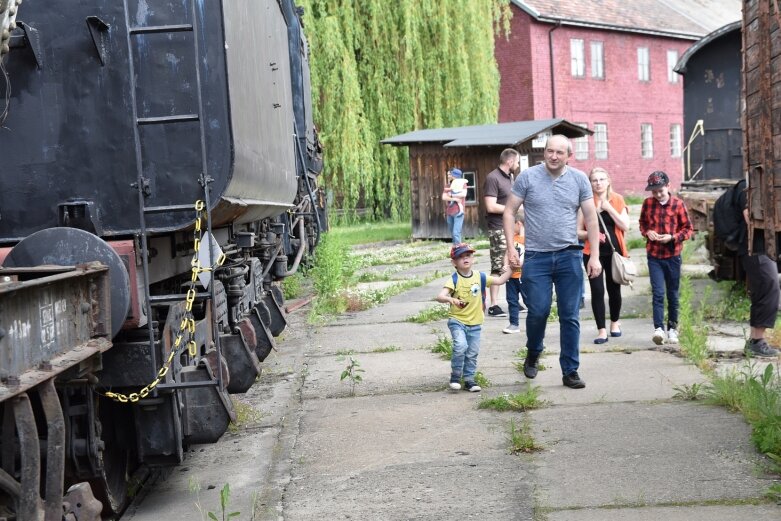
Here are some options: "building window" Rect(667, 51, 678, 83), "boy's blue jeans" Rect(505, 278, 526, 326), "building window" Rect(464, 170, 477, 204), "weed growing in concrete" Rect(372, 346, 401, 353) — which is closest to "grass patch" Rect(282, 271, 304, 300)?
"boy's blue jeans" Rect(505, 278, 526, 326)

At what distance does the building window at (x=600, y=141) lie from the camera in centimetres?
4550

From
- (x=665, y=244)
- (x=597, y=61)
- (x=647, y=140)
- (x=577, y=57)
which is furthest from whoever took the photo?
(x=647, y=140)

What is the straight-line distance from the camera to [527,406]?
732 centimetres

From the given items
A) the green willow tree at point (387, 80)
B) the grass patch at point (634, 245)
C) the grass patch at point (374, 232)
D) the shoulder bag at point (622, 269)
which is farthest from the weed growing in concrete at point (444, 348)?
the green willow tree at point (387, 80)

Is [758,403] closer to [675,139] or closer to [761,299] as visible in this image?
[761,299]

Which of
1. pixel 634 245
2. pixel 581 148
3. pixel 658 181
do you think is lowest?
pixel 634 245

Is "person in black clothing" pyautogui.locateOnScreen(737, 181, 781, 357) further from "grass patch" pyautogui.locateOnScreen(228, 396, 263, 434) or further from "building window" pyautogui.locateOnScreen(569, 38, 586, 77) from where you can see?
"building window" pyautogui.locateOnScreen(569, 38, 586, 77)

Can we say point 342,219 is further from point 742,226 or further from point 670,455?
point 670,455

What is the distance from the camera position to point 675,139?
163 ft

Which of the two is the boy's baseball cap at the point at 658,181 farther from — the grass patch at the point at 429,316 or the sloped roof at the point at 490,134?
the sloped roof at the point at 490,134

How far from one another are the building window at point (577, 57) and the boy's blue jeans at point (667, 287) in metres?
34.6

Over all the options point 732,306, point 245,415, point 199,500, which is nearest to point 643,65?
point 732,306

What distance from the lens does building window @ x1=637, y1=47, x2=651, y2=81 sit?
47044mm

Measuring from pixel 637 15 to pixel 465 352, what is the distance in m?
42.6
